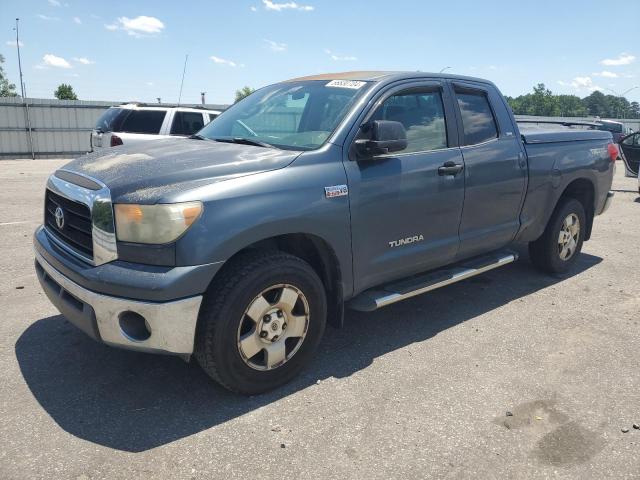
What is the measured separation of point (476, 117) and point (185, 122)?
25.9 feet

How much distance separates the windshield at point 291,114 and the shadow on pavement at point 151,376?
150cm

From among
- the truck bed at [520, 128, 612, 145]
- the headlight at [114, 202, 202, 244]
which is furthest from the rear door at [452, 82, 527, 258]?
the headlight at [114, 202, 202, 244]

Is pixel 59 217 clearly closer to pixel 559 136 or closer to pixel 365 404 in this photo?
pixel 365 404

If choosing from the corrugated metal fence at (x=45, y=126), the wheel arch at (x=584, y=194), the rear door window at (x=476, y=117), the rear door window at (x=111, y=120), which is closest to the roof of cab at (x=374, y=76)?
the rear door window at (x=476, y=117)

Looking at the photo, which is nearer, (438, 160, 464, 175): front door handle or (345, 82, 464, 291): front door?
(345, 82, 464, 291): front door

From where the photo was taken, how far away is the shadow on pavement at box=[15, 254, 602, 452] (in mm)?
2777

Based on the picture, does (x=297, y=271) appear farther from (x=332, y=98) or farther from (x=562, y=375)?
(x=562, y=375)

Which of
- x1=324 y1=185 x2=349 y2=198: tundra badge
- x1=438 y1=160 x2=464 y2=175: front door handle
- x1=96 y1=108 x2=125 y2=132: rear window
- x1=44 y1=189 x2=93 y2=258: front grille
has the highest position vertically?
x1=96 y1=108 x2=125 y2=132: rear window

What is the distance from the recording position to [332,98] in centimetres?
369

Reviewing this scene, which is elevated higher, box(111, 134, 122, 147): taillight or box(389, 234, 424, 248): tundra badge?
box(111, 134, 122, 147): taillight

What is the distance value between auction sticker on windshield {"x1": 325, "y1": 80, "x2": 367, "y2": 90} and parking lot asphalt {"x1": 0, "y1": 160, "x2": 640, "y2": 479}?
1825 millimetres

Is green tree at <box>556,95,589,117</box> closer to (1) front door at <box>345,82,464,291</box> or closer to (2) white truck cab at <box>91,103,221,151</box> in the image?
(2) white truck cab at <box>91,103,221,151</box>

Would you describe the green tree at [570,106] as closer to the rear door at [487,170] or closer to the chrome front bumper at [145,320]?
the rear door at [487,170]

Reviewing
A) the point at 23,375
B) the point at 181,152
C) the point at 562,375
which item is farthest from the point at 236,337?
the point at 562,375
